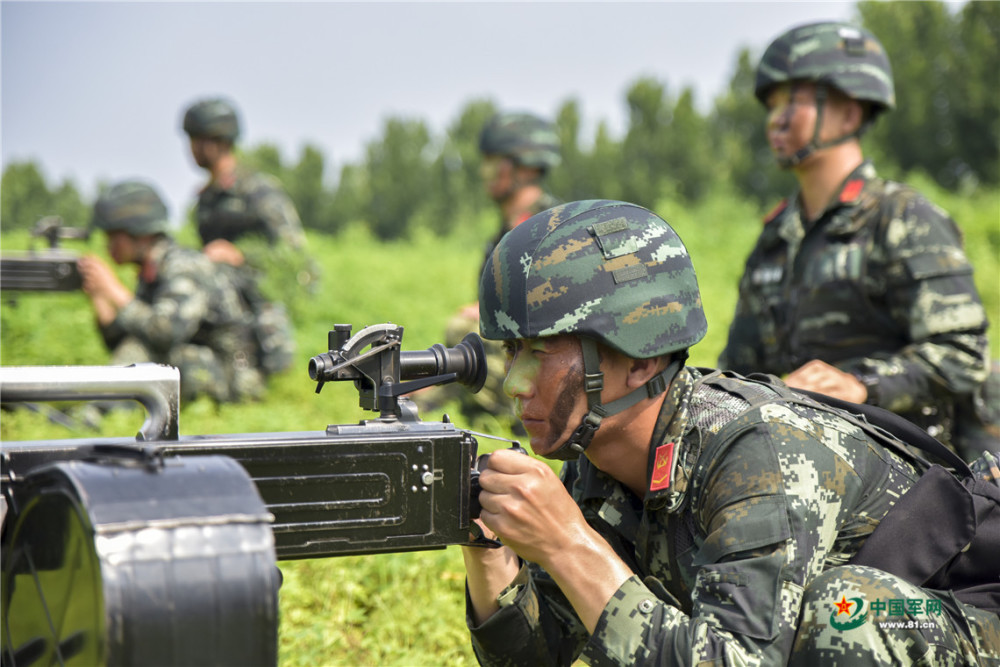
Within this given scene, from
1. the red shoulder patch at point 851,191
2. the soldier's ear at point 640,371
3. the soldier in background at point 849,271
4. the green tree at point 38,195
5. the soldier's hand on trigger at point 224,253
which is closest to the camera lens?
the soldier's ear at point 640,371

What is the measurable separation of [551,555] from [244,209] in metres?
8.41

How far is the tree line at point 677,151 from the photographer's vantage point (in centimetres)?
2517

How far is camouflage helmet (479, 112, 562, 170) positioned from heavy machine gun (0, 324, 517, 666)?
17.4 ft

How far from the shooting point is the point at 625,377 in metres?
2.94

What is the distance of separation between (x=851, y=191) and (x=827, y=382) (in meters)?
1.13

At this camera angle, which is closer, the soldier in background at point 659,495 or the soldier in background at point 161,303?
the soldier in background at point 659,495

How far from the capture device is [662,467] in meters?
2.82

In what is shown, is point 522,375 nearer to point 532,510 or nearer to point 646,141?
point 532,510

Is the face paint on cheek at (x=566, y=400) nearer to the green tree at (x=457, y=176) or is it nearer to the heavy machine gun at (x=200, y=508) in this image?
the heavy machine gun at (x=200, y=508)

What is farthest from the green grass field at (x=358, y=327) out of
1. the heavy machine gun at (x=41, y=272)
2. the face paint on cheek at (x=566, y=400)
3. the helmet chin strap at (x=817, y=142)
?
the helmet chin strap at (x=817, y=142)

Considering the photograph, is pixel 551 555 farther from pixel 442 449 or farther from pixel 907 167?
pixel 907 167

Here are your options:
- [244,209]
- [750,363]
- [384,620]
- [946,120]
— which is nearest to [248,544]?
[384,620]

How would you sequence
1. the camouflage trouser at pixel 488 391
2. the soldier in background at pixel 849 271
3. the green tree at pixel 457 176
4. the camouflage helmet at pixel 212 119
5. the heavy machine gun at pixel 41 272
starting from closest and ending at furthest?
1. the soldier in background at pixel 849 271
2. the camouflage trouser at pixel 488 391
3. the heavy machine gun at pixel 41 272
4. the camouflage helmet at pixel 212 119
5. the green tree at pixel 457 176

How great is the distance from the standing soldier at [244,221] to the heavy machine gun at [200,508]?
7705mm
